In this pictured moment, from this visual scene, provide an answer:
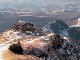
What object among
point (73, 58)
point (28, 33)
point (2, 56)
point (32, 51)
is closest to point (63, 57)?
point (73, 58)

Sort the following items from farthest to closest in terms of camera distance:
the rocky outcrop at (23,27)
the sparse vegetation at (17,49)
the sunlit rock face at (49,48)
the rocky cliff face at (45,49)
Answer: the rocky outcrop at (23,27)
the sparse vegetation at (17,49)
the sunlit rock face at (49,48)
the rocky cliff face at (45,49)

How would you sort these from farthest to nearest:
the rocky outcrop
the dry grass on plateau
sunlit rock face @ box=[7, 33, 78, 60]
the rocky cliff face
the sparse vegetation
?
1. the rocky outcrop
2. the sparse vegetation
3. sunlit rock face @ box=[7, 33, 78, 60]
4. the rocky cliff face
5. the dry grass on plateau

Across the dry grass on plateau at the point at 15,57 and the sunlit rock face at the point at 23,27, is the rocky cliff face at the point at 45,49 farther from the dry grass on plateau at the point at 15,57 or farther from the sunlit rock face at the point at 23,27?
the sunlit rock face at the point at 23,27

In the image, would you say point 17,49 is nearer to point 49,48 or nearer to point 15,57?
point 15,57

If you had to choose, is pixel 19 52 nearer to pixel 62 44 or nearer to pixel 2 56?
pixel 2 56

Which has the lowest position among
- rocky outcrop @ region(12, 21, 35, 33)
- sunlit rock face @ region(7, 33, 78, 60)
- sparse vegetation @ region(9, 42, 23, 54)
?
rocky outcrop @ region(12, 21, 35, 33)

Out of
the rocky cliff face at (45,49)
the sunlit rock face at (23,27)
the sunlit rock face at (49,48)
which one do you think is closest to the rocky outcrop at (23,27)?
the sunlit rock face at (23,27)

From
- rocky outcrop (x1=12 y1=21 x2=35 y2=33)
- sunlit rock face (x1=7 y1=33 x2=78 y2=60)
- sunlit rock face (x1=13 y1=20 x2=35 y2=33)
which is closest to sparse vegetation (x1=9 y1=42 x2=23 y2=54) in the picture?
sunlit rock face (x1=7 y1=33 x2=78 y2=60)

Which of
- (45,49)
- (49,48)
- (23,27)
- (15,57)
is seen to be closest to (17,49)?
(15,57)

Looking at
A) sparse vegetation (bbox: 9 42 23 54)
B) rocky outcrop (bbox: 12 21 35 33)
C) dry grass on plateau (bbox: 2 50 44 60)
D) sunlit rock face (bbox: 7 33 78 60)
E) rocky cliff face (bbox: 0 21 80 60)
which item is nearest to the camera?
dry grass on plateau (bbox: 2 50 44 60)

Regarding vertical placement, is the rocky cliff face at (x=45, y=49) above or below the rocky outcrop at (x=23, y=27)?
above

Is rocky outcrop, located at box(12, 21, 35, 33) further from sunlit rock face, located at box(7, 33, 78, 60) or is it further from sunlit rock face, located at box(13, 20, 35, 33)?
sunlit rock face, located at box(7, 33, 78, 60)
